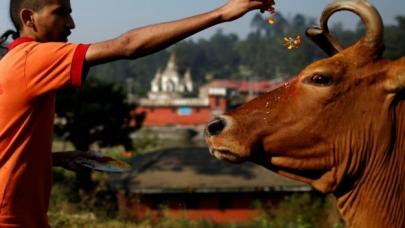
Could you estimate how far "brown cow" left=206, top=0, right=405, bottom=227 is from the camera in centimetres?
354

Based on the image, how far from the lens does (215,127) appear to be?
11.8 feet

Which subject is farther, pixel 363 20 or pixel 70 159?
pixel 70 159

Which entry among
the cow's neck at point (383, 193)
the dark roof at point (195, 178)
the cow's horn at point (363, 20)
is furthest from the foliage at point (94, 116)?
the cow's neck at point (383, 193)

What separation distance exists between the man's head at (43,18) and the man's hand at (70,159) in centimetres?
93

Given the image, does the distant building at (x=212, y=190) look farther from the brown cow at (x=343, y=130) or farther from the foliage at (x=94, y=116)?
the brown cow at (x=343, y=130)

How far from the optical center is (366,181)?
3.59m

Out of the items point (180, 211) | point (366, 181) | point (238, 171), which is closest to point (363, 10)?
point (366, 181)

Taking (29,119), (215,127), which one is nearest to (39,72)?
(29,119)

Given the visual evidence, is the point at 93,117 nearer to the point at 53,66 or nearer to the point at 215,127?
the point at 215,127

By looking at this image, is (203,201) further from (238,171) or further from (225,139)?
(225,139)

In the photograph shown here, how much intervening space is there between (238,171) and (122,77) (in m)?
109

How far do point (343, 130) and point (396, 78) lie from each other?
388 mm

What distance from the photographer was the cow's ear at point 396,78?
3471 millimetres

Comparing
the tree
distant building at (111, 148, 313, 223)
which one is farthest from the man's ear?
the tree
